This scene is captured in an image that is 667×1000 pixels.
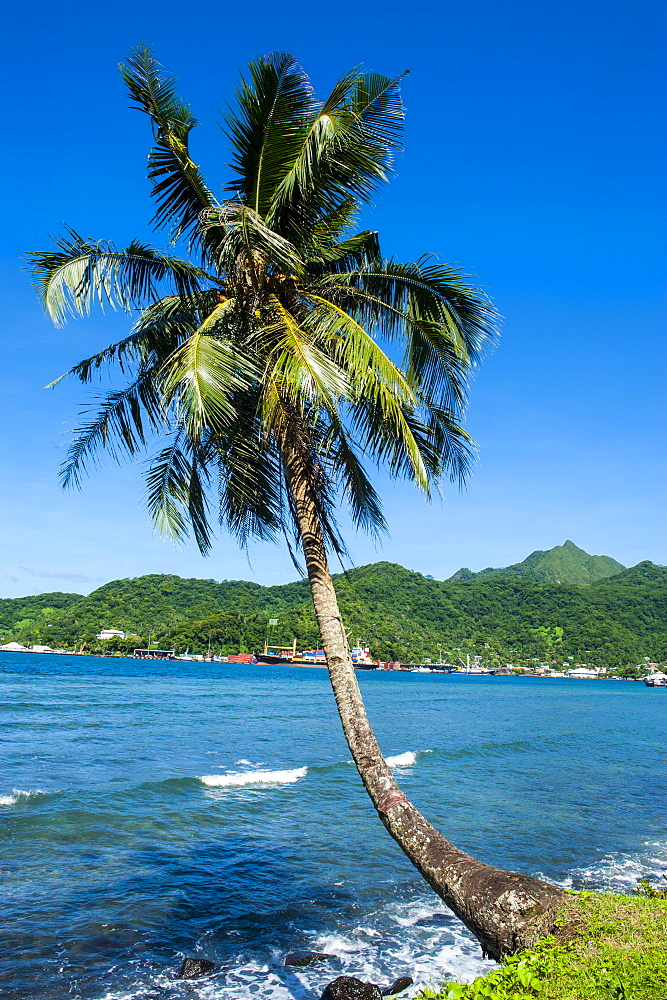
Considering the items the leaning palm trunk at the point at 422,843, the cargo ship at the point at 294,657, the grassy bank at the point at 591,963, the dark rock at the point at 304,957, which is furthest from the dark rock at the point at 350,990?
the cargo ship at the point at 294,657

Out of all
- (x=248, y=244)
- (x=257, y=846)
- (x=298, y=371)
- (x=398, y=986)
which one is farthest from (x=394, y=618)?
(x=298, y=371)

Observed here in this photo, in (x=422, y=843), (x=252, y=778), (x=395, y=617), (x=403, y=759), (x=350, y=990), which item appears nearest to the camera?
(x=422, y=843)

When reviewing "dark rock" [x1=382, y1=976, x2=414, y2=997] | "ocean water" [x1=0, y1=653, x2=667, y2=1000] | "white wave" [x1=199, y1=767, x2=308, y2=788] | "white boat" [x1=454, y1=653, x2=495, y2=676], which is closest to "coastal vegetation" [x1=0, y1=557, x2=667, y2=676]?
"white boat" [x1=454, y1=653, x2=495, y2=676]

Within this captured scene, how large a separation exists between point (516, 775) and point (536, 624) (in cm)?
15418

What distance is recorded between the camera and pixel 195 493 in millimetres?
7965

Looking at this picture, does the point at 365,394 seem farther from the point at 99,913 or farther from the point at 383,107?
the point at 99,913

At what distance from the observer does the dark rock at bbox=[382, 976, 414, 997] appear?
7.65 m

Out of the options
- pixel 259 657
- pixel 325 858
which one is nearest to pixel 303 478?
pixel 325 858

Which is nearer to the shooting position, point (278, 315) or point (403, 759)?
point (278, 315)

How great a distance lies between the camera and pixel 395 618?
156250 mm

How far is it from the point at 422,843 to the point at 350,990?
349 cm

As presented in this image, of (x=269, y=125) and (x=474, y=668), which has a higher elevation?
(x=269, y=125)

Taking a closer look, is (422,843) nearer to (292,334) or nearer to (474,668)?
(292,334)

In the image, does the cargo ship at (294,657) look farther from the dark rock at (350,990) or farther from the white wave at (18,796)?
the dark rock at (350,990)
